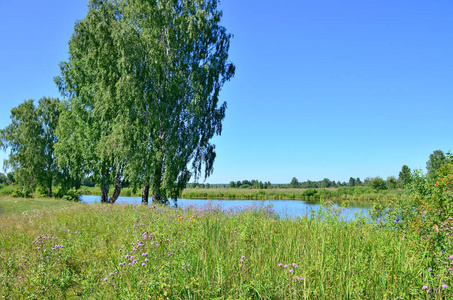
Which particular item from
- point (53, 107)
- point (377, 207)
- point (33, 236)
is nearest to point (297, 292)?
point (377, 207)

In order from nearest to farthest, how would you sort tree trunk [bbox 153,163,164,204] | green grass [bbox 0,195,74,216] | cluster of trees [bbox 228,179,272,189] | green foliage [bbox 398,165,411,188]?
green foliage [bbox 398,165,411,188]
green grass [bbox 0,195,74,216]
tree trunk [bbox 153,163,164,204]
cluster of trees [bbox 228,179,272,189]

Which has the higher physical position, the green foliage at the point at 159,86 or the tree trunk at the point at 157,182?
the green foliage at the point at 159,86

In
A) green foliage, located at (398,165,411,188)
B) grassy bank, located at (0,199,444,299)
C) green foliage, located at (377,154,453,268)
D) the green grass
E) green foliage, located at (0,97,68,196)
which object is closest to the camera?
grassy bank, located at (0,199,444,299)

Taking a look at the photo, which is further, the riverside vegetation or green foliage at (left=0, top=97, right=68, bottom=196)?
green foliage at (left=0, top=97, right=68, bottom=196)

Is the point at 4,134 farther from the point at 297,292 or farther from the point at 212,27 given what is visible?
the point at 297,292

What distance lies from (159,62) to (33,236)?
11752 mm

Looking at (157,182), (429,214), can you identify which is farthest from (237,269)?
(157,182)

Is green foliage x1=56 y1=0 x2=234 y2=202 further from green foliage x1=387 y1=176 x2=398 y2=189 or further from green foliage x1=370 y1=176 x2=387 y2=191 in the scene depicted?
green foliage x1=387 y1=176 x2=398 y2=189

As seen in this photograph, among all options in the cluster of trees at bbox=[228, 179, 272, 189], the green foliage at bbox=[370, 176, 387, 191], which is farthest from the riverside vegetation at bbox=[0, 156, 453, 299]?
the cluster of trees at bbox=[228, 179, 272, 189]

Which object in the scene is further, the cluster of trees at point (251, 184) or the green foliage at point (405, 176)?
the cluster of trees at point (251, 184)

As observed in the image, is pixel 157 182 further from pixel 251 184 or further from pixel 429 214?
pixel 251 184

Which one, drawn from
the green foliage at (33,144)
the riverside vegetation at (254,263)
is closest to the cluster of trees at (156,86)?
the riverside vegetation at (254,263)

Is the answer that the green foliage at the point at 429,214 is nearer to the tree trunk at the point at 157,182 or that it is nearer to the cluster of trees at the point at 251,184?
the tree trunk at the point at 157,182

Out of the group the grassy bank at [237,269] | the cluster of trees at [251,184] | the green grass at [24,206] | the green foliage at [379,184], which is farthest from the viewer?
the cluster of trees at [251,184]
